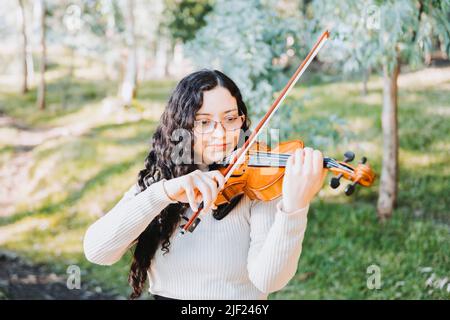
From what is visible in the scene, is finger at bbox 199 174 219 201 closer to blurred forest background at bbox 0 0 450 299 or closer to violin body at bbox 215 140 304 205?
violin body at bbox 215 140 304 205

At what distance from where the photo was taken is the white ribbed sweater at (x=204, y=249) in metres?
1.74

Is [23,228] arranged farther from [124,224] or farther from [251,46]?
[124,224]

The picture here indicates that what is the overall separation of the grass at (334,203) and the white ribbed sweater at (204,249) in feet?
9.69

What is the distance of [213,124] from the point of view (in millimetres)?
1900

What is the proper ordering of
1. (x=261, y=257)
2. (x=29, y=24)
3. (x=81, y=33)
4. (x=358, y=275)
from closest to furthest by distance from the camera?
(x=261, y=257) < (x=358, y=275) < (x=81, y=33) < (x=29, y=24)

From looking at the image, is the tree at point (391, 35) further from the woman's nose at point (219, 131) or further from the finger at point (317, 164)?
the finger at point (317, 164)

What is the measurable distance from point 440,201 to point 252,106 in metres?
2.25

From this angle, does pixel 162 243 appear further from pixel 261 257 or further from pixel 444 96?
pixel 444 96

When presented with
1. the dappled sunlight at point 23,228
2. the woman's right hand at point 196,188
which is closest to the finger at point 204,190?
the woman's right hand at point 196,188

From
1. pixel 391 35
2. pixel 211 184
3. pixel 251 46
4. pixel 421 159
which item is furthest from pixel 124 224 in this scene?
pixel 421 159

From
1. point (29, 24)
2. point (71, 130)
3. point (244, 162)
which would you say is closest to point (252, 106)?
point (244, 162)

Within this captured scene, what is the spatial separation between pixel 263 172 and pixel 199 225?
29 centimetres

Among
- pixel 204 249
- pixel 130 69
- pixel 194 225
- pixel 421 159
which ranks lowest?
pixel 421 159

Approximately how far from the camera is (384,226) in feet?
18.1
